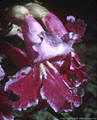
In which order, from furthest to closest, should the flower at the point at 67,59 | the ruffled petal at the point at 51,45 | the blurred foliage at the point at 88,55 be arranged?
the blurred foliage at the point at 88,55 → the flower at the point at 67,59 → the ruffled petal at the point at 51,45

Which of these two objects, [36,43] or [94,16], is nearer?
[36,43]

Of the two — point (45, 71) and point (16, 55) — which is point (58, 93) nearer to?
point (45, 71)

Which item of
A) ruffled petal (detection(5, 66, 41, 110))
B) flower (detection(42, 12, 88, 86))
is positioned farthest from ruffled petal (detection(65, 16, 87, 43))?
ruffled petal (detection(5, 66, 41, 110))

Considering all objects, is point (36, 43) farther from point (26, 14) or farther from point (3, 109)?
point (3, 109)

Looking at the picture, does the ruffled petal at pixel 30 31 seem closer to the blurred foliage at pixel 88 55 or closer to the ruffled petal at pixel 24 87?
the ruffled petal at pixel 24 87

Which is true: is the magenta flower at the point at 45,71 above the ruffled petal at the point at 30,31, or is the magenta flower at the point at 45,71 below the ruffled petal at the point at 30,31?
below

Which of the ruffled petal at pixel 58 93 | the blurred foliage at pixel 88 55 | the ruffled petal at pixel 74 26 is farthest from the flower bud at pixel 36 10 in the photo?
the blurred foliage at pixel 88 55

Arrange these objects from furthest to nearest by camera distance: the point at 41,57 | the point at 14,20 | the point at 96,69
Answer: the point at 96,69
the point at 14,20
the point at 41,57

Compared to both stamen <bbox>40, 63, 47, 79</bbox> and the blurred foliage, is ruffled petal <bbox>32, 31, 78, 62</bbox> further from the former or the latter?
the blurred foliage

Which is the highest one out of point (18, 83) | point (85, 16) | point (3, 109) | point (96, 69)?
point (18, 83)

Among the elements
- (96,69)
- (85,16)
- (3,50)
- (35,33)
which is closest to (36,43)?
(35,33)
